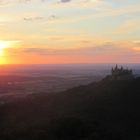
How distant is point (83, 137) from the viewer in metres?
30.7

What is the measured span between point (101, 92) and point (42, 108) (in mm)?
8313

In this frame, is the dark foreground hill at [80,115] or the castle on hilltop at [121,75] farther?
the castle on hilltop at [121,75]

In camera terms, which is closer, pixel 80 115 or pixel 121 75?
pixel 80 115

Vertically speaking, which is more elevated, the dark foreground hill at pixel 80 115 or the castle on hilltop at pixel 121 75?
the castle on hilltop at pixel 121 75

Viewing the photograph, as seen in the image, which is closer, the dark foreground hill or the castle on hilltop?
the dark foreground hill

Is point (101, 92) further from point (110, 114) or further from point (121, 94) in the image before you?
point (110, 114)

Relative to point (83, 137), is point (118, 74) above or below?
above

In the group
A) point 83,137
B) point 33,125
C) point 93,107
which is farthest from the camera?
point 93,107

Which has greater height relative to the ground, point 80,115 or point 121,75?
point 121,75

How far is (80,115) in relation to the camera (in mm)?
37250

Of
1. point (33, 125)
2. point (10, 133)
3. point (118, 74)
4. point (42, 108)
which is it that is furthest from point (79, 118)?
point (118, 74)

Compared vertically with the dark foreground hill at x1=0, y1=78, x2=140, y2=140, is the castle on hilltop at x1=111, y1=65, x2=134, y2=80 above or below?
above

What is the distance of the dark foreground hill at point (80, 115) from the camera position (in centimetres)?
3142

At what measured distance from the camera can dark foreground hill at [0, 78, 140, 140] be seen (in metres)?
31.4
